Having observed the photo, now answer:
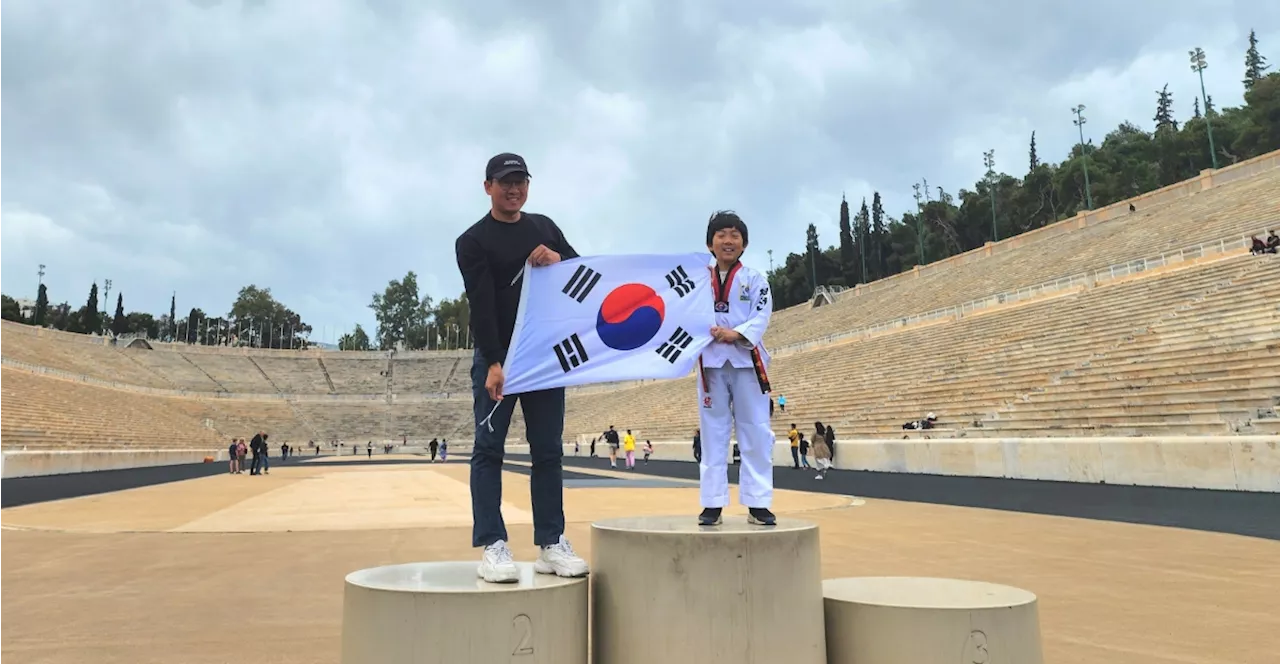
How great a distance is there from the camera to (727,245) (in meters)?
3.26

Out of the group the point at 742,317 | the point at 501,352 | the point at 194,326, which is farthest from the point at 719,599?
the point at 194,326

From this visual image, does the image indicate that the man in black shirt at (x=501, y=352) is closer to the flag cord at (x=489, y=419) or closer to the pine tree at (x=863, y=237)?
the flag cord at (x=489, y=419)

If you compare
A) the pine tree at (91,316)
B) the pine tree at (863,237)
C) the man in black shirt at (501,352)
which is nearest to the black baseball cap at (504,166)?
the man in black shirt at (501,352)

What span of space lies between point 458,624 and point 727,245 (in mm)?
2054

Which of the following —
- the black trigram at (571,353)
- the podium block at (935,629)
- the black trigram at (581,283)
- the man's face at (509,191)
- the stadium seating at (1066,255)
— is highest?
the stadium seating at (1066,255)

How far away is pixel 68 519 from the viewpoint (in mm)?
8578

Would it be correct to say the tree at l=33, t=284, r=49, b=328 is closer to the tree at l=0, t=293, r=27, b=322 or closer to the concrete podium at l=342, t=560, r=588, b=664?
the tree at l=0, t=293, r=27, b=322

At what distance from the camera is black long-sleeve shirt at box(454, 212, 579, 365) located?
274 centimetres

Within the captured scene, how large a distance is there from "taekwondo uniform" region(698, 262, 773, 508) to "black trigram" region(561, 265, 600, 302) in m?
0.59

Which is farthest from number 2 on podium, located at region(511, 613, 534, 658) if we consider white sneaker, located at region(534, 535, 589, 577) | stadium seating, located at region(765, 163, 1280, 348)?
stadium seating, located at region(765, 163, 1280, 348)

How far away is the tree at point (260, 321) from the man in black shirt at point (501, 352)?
360 ft

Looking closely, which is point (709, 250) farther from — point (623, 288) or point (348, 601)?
point (348, 601)

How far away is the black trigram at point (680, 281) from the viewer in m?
3.06

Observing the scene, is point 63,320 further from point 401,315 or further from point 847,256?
point 847,256
